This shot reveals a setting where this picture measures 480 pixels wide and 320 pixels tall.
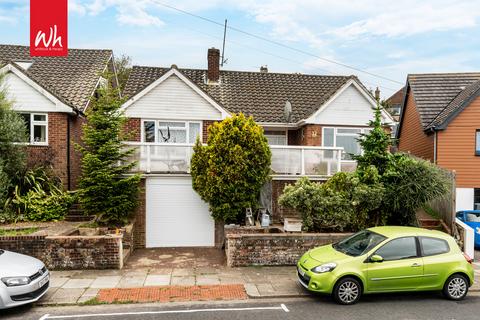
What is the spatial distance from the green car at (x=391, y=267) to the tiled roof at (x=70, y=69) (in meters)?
12.8

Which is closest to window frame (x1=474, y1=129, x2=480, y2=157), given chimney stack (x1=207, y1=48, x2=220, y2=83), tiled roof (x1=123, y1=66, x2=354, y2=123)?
tiled roof (x1=123, y1=66, x2=354, y2=123)

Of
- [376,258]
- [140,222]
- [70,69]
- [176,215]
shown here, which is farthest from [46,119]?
[376,258]

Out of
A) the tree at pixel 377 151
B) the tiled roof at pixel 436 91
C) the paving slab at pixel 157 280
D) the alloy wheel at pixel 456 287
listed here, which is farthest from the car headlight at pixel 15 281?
the tiled roof at pixel 436 91

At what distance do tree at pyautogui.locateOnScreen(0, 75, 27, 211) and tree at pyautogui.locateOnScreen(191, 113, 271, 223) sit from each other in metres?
6.34

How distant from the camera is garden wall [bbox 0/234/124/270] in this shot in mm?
10773

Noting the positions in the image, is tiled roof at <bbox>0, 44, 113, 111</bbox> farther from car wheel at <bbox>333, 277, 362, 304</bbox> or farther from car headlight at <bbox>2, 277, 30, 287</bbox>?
car wheel at <bbox>333, 277, 362, 304</bbox>

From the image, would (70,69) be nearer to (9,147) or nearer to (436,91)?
(9,147)

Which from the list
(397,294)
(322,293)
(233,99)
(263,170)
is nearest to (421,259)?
(397,294)

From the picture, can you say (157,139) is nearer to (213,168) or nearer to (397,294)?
(213,168)

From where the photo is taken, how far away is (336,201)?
1219cm

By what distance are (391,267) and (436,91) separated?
16.5 m

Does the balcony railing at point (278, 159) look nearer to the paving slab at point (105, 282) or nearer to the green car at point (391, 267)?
the paving slab at point (105, 282)

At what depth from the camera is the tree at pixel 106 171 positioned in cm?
1312

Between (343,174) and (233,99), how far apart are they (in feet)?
28.3
